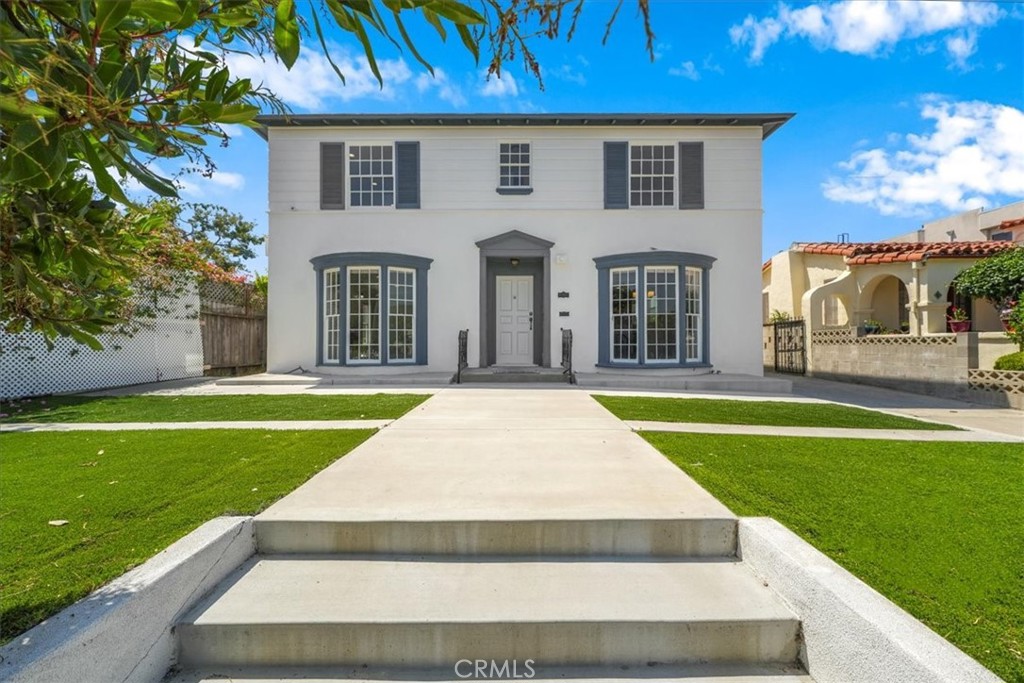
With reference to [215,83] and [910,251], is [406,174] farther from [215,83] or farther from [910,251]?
[910,251]

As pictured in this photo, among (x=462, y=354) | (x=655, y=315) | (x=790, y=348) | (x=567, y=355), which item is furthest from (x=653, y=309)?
(x=790, y=348)

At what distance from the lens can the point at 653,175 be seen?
40.1 feet

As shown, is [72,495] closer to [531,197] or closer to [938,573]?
[938,573]

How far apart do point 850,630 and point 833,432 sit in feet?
15.6

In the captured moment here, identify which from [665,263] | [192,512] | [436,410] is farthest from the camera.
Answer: [665,263]

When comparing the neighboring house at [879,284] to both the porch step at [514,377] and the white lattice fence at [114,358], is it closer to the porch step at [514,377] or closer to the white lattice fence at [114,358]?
the porch step at [514,377]

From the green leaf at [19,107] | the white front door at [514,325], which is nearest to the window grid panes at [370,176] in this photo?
the white front door at [514,325]

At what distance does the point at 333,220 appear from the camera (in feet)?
40.0

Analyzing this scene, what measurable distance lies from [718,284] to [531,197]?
4.91m

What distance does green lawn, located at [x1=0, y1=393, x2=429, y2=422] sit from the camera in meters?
7.01

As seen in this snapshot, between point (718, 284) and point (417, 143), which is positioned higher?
point (417, 143)

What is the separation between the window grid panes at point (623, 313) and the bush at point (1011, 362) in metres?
6.93

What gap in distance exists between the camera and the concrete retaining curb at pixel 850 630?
183 cm

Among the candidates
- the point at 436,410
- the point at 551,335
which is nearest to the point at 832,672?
the point at 436,410
